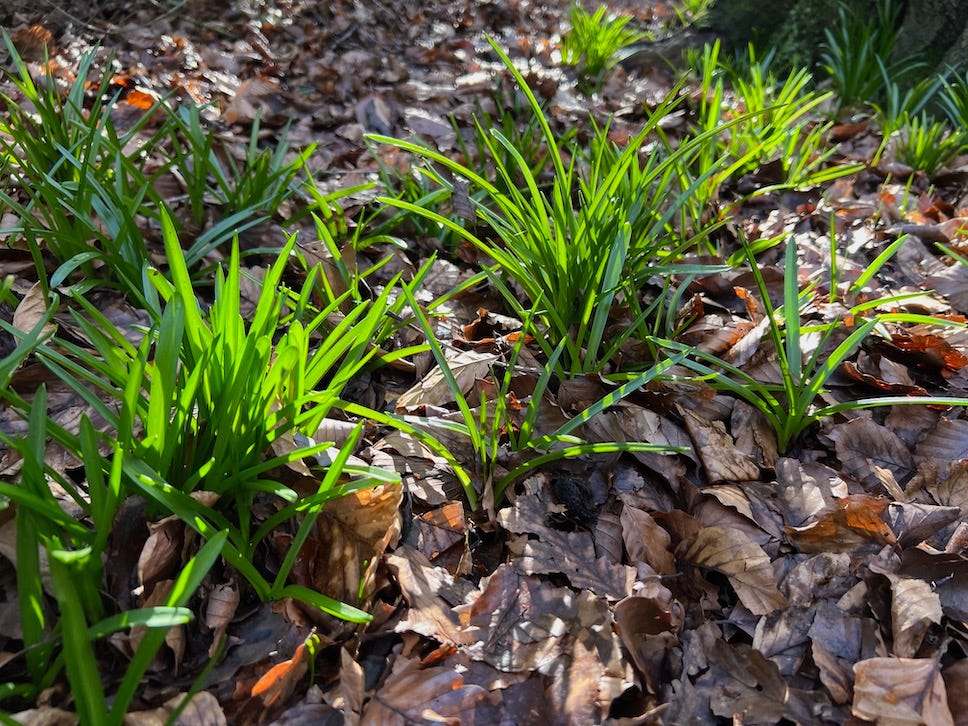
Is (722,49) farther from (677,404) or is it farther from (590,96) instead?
(677,404)

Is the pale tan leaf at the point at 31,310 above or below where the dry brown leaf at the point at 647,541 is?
above

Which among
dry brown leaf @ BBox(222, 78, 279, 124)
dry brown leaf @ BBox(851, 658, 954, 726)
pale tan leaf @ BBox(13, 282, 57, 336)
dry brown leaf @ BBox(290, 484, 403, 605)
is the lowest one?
dry brown leaf @ BBox(851, 658, 954, 726)

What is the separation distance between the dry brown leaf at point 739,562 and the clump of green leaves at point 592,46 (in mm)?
3036

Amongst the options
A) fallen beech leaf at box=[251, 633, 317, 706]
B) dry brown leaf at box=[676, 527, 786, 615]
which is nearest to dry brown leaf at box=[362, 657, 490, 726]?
fallen beech leaf at box=[251, 633, 317, 706]

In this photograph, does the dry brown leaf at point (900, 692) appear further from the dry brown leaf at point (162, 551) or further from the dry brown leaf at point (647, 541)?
the dry brown leaf at point (162, 551)

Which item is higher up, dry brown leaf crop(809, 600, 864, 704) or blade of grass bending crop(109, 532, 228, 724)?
blade of grass bending crop(109, 532, 228, 724)

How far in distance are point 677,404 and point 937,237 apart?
128 cm

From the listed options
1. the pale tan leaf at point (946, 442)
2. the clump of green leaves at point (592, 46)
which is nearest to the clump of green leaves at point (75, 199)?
the pale tan leaf at point (946, 442)

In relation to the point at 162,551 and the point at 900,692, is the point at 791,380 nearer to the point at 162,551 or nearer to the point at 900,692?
the point at 900,692

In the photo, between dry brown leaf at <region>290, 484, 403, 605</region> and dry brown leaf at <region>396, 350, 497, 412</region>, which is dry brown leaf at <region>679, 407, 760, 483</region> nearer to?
dry brown leaf at <region>396, 350, 497, 412</region>

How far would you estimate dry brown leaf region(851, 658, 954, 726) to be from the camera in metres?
0.89

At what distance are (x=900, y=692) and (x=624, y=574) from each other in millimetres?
414

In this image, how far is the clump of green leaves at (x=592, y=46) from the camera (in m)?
3.55

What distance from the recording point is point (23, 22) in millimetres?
2859
